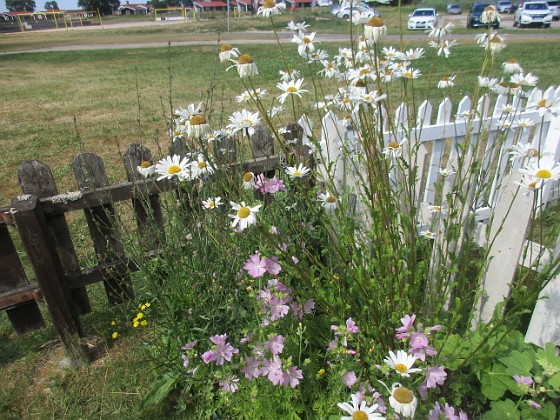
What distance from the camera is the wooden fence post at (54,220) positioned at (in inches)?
79.7

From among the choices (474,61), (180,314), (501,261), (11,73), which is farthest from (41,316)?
(11,73)

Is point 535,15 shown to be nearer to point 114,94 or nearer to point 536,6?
point 536,6

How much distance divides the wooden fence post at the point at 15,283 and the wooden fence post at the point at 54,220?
20cm

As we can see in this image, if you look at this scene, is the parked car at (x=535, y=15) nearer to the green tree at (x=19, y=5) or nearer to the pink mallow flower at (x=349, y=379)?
the pink mallow flower at (x=349, y=379)

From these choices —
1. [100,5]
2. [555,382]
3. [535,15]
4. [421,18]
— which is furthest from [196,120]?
[100,5]

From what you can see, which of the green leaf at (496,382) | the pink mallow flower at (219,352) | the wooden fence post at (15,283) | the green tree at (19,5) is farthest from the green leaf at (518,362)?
the green tree at (19,5)

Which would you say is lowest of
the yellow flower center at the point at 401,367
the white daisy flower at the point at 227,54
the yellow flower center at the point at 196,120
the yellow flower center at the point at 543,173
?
the yellow flower center at the point at 401,367

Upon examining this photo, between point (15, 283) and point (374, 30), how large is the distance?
2156 mm

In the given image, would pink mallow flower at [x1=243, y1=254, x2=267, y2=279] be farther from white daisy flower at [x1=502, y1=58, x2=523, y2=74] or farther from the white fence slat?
white daisy flower at [x1=502, y1=58, x2=523, y2=74]

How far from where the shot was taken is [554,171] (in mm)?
1112

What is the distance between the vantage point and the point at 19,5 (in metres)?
92.6

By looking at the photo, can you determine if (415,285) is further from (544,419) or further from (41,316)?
(41,316)

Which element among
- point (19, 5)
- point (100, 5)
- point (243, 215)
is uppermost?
point (19, 5)

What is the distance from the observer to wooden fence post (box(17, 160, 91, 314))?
2025mm
